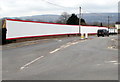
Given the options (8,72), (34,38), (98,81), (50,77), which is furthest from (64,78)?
(34,38)

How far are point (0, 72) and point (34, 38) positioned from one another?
27.9 m

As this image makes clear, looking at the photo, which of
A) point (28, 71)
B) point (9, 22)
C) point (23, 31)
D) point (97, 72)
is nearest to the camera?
point (97, 72)

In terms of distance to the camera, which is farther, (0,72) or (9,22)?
(9,22)

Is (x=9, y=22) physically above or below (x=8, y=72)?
above

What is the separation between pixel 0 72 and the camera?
9.15 meters

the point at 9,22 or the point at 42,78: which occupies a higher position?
the point at 9,22

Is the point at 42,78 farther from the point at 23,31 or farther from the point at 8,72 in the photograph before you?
the point at 23,31

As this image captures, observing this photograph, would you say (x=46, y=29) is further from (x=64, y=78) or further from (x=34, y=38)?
(x=64, y=78)

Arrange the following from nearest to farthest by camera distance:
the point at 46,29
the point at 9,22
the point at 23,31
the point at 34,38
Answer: the point at 9,22 → the point at 23,31 → the point at 34,38 → the point at 46,29

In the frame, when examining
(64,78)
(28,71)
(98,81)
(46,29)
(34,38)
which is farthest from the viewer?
(46,29)

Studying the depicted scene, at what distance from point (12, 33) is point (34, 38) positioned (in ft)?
28.0

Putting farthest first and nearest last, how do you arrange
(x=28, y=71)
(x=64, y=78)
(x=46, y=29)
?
(x=46, y=29)
(x=28, y=71)
(x=64, y=78)

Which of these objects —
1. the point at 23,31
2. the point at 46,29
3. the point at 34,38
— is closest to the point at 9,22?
the point at 23,31

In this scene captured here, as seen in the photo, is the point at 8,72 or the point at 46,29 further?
the point at 46,29
